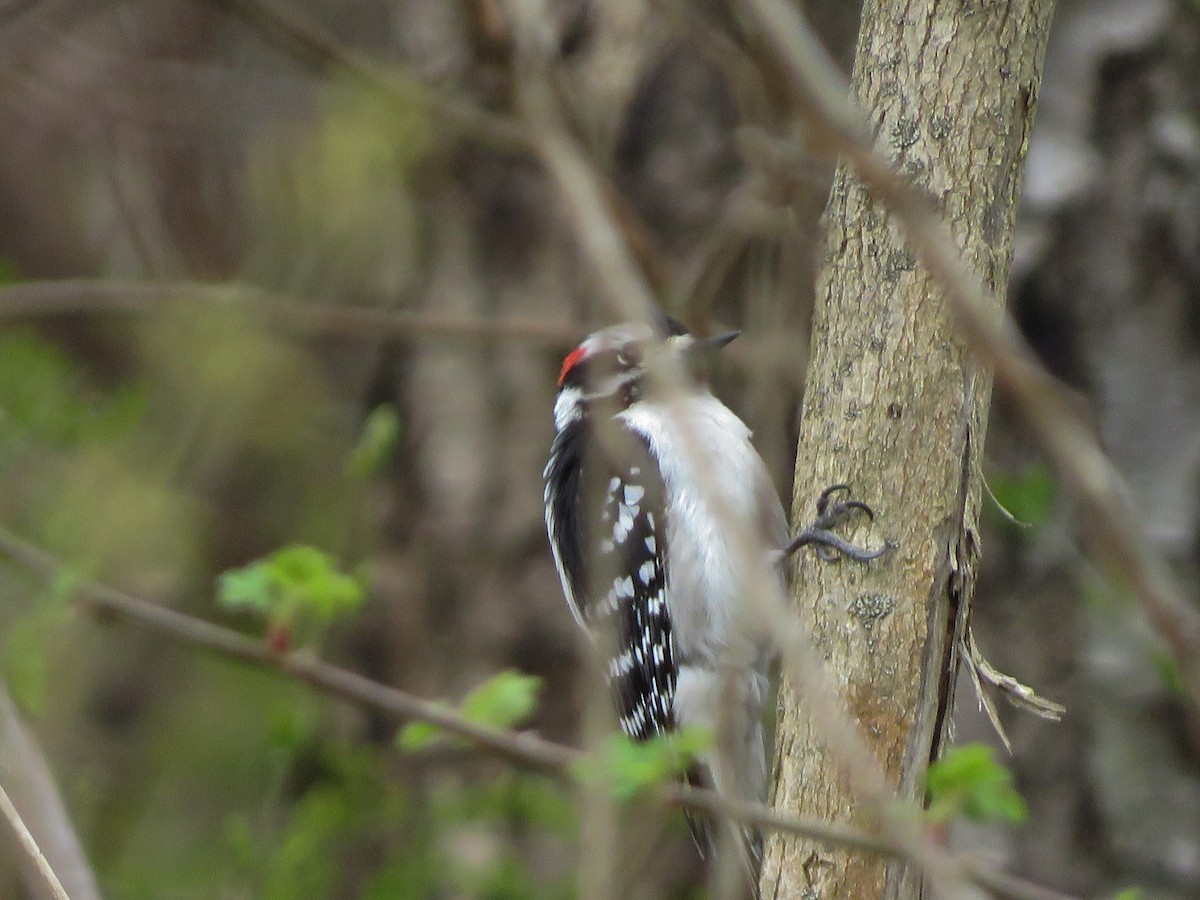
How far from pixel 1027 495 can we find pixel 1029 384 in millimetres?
2928

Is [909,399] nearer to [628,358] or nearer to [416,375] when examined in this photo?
[628,358]

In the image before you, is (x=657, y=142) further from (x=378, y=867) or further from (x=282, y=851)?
(x=378, y=867)

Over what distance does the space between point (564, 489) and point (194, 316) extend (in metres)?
2.76

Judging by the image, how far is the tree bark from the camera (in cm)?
243

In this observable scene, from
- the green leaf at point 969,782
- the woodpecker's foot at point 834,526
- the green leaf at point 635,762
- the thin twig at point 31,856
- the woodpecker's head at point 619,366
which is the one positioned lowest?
the thin twig at point 31,856

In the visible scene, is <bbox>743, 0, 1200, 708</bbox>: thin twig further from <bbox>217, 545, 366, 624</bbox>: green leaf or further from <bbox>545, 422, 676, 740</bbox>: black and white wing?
<bbox>545, 422, 676, 740</bbox>: black and white wing

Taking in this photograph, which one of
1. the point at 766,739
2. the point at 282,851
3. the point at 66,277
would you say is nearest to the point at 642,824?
the point at 766,739

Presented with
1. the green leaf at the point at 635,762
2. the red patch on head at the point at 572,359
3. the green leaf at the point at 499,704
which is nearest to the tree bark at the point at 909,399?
the green leaf at the point at 635,762

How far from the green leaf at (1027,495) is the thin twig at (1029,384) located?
8.74 ft

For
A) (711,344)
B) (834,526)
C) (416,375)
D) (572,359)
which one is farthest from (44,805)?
(416,375)

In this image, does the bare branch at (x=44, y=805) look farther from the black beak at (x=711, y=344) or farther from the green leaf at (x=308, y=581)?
the black beak at (x=711, y=344)

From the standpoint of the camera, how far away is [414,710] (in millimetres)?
2840

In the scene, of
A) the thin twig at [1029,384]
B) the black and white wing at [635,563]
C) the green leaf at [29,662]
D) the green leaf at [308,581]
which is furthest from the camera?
the black and white wing at [635,563]

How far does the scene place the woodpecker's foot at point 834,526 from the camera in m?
2.54
